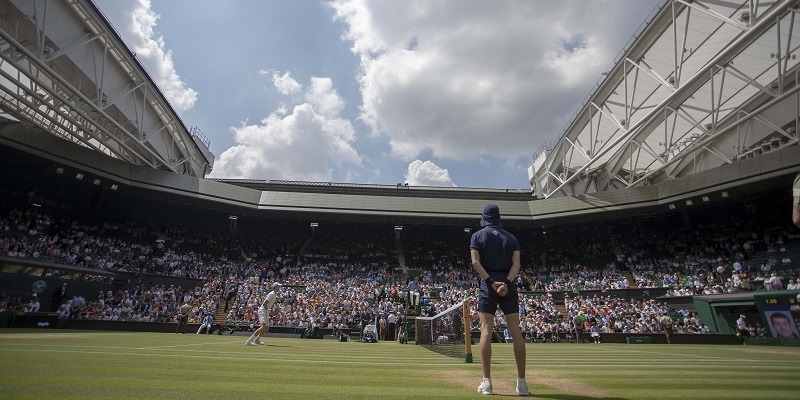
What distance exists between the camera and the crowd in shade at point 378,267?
82.1 ft

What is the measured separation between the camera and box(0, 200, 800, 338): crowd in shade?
2503cm

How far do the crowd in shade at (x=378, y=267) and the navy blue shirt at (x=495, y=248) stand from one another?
61.7ft

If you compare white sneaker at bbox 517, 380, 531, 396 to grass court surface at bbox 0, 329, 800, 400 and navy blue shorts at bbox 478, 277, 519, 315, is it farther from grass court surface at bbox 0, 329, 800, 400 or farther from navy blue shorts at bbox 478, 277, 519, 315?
navy blue shorts at bbox 478, 277, 519, 315

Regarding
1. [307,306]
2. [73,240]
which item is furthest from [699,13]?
[73,240]

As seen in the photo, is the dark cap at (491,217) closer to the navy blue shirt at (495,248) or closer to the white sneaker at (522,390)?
the navy blue shirt at (495,248)

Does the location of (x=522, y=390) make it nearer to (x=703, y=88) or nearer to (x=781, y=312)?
(x=781, y=312)

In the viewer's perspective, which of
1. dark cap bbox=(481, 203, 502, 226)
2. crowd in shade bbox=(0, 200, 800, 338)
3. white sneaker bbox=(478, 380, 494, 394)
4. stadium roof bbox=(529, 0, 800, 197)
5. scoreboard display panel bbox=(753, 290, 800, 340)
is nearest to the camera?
white sneaker bbox=(478, 380, 494, 394)

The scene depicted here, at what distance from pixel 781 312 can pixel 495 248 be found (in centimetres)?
2469

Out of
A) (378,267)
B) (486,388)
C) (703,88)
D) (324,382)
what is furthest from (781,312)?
(378,267)

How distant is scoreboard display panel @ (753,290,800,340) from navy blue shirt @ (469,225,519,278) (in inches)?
919

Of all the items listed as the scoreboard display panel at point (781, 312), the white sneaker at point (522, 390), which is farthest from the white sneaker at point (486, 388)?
the scoreboard display panel at point (781, 312)

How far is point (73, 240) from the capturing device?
29625 millimetres

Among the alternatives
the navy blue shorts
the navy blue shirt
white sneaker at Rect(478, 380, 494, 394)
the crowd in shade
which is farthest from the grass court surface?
the crowd in shade

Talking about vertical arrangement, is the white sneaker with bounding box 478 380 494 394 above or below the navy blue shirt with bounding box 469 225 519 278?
below
